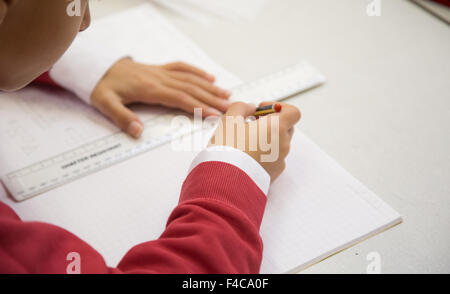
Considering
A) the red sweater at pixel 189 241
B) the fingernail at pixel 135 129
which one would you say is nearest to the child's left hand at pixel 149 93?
the fingernail at pixel 135 129

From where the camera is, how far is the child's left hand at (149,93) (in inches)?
28.3

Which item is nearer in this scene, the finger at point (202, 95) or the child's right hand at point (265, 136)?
the child's right hand at point (265, 136)

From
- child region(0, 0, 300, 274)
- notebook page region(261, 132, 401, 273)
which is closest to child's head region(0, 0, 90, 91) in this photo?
→ child region(0, 0, 300, 274)

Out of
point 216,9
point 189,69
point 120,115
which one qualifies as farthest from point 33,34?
point 216,9

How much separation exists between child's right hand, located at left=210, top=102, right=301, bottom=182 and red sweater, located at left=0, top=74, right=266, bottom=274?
6cm

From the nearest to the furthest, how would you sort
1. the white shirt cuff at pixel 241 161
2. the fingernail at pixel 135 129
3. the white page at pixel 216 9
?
the white shirt cuff at pixel 241 161 → the fingernail at pixel 135 129 → the white page at pixel 216 9

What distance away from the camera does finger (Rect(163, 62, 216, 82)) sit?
79 cm

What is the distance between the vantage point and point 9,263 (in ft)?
1.43

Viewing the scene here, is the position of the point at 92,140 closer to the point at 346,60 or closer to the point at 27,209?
the point at 27,209

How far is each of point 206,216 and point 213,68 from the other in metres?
0.39

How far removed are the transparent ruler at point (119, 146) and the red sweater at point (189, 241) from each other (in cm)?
11

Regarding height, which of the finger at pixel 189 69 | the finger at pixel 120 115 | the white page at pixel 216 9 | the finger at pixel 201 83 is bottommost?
the finger at pixel 120 115

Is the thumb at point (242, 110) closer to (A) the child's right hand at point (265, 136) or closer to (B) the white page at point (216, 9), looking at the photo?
(A) the child's right hand at point (265, 136)

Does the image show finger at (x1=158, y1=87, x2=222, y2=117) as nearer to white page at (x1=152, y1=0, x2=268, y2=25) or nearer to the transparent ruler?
the transparent ruler
